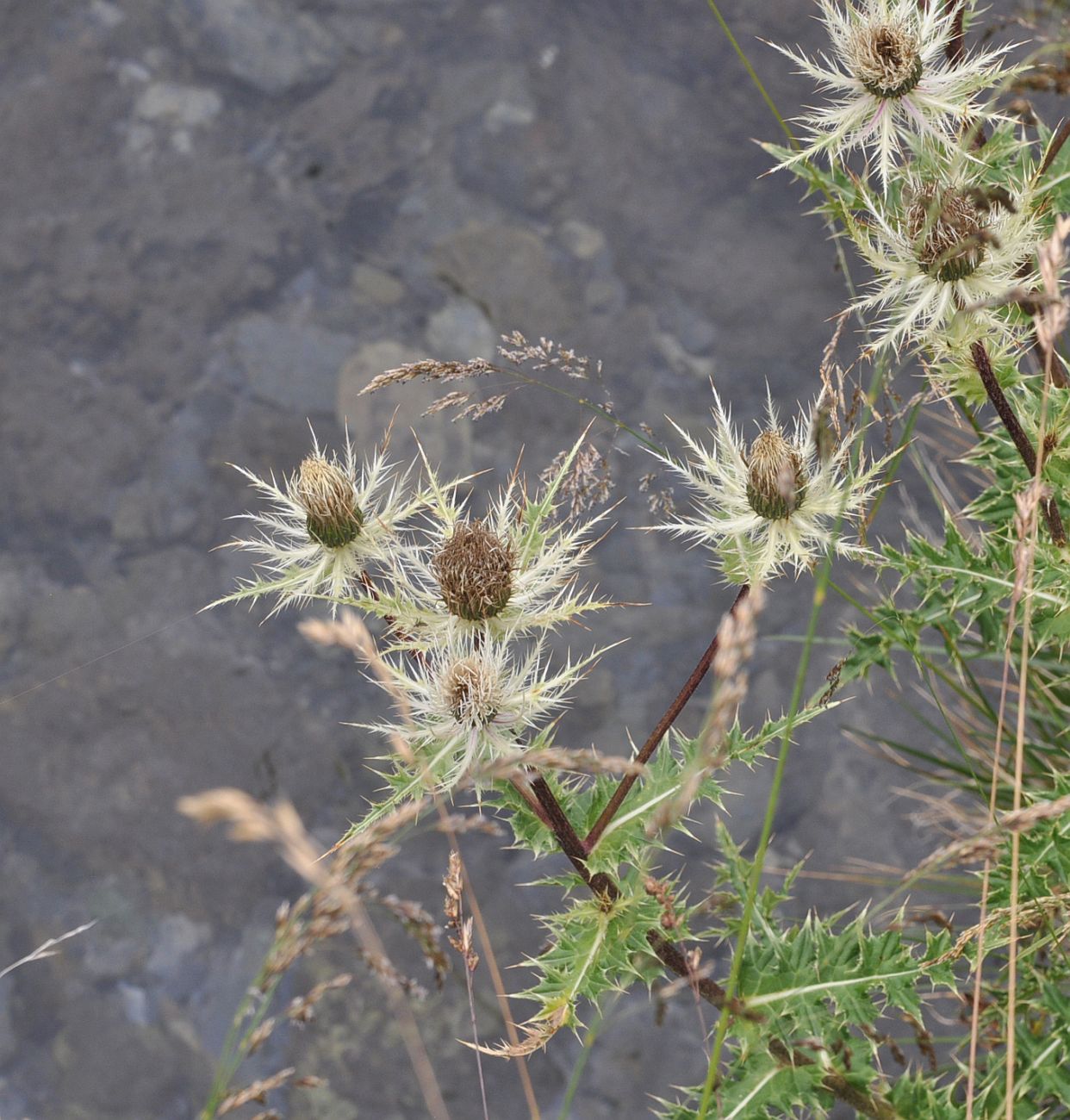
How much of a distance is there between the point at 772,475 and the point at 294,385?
128 centimetres

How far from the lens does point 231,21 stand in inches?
93.0

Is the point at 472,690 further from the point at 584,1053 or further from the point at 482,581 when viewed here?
the point at 584,1053

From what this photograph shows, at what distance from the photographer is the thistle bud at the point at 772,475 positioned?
1.20 m

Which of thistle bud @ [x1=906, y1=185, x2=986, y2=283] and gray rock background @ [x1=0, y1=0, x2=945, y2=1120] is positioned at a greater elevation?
thistle bud @ [x1=906, y1=185, x2=986, y2=283]

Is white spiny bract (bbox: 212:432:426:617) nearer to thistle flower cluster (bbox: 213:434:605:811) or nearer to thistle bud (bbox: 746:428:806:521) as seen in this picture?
thistle flower cluster (bbox: 213:434:605:811)

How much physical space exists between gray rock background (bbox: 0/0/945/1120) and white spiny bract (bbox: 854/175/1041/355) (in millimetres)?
918

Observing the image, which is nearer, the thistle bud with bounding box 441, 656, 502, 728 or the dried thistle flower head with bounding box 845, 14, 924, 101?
the thistle bud with bounding box 441, 656, 502, 728

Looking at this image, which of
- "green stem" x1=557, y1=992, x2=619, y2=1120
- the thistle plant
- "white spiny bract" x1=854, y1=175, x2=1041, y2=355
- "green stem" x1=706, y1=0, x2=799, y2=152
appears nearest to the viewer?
"green stem" x1=557, y1=992, x2=619, y2=1120

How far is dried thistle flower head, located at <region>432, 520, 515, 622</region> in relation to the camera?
1.16m

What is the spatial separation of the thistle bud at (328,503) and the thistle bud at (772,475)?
1.53ft

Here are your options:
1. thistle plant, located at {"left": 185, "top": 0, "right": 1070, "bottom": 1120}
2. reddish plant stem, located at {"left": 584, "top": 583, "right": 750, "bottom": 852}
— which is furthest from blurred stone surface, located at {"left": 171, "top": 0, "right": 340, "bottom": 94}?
reddish plant stem, located at {"left": 584, "top": 583, "right": 750, "bottom": 852}

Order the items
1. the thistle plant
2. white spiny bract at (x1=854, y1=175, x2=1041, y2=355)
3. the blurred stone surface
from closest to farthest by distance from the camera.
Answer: the thistle plant, white spiny bract at (x1=854, y1=175, x2=1041, y2=355), the blurred stone surface

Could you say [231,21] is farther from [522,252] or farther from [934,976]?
[934,976]

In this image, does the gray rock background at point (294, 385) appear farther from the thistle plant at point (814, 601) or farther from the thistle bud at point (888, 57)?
the thistle bud at point (888, 57)
